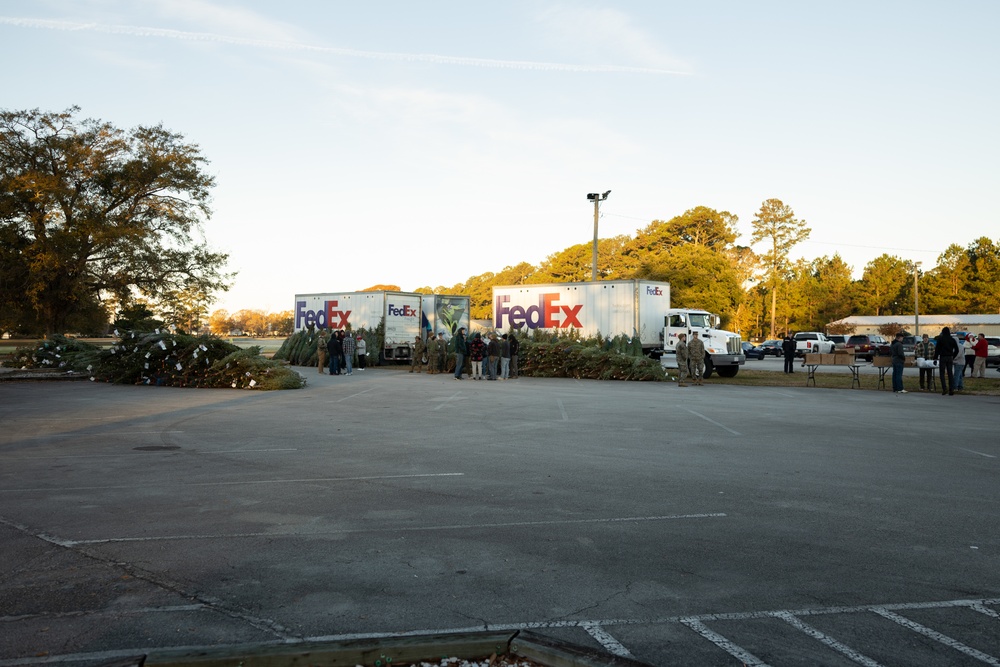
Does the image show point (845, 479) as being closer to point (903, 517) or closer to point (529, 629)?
point (903, 517)

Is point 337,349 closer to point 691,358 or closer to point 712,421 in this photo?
point 691,358

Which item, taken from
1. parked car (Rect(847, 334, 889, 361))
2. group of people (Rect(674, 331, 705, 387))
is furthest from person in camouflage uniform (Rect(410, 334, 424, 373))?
parked car (Rect(847, 334, 889, 361))

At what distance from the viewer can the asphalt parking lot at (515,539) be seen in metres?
4.08

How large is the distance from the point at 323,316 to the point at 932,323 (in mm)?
60141

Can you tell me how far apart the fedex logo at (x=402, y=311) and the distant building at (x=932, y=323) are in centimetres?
4654

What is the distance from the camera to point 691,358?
25.0 meters

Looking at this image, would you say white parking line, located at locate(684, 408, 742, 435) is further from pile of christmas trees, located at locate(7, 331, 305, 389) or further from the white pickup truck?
the white pickup truck

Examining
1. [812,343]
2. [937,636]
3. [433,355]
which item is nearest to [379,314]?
[433,355]

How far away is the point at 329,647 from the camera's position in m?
3.61

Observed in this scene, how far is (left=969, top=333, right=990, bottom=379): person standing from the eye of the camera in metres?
25.9

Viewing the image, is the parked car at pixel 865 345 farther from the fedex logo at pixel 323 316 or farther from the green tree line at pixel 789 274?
the fedex logo at pixel 323 316

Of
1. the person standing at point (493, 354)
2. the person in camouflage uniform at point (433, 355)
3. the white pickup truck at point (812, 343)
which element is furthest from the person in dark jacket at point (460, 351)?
the white pickup truck at point (812, 343)

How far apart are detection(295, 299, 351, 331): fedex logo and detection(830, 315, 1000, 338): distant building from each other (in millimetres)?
49762

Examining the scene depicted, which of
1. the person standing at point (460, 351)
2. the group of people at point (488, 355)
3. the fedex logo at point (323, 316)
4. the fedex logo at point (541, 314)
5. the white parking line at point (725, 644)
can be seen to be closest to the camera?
the white parking line at point (725, 644)
